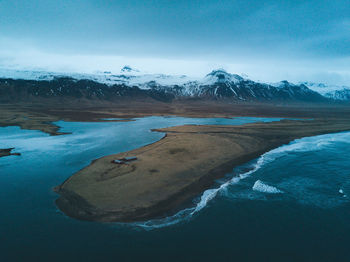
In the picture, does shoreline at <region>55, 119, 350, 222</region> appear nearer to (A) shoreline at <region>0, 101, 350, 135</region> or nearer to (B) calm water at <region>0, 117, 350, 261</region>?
(B) calm water at <region>0, 117, 350, 261</region>

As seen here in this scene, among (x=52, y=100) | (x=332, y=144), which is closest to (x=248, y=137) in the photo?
(x=332, y=144)

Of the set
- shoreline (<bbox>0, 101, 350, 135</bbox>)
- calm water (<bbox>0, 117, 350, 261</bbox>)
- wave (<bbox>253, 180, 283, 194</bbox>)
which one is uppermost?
shoreline (<bbox>0, 101, 350, 135</bbox>)

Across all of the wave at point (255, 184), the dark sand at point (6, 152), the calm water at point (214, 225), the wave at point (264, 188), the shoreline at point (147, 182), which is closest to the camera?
the calm water at point (214, 225)

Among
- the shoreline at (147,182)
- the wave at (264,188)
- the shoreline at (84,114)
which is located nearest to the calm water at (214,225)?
the wave at (264,188)

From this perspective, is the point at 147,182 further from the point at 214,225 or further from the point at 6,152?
the point at 6,152

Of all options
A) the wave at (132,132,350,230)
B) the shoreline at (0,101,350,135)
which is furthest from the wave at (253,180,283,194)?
the shoreline at (0,101,350,135)

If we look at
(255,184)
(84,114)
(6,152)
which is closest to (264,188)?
(255,184)

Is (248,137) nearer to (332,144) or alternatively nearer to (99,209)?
(332,144)

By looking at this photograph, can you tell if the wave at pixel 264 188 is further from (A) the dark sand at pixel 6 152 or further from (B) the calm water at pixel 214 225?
(A) the dark sand at pixel 6 152

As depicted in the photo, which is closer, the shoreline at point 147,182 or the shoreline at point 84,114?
the shoreline at point 147,182
